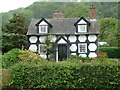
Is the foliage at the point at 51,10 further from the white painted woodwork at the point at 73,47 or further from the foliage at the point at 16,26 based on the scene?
the white painted woodwork at the point at 73,47

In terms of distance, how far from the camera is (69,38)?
21.5m

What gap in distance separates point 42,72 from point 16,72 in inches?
48.4

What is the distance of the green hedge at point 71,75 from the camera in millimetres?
8766

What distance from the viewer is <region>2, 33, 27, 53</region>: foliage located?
23.4 m

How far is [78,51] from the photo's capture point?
2142cm

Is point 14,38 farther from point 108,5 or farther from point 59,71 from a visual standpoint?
point 108,5

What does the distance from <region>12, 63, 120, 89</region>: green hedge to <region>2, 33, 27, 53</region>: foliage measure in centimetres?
1509

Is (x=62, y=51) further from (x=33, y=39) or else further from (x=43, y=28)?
(x=33, y=39)

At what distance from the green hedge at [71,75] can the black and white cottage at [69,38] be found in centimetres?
1202

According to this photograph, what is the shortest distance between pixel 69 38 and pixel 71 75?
42.2 ft

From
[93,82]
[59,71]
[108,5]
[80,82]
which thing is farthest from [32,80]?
[108,5]

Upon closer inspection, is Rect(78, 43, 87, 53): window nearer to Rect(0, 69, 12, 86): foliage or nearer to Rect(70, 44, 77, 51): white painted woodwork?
Rect(70, 44, 77, 51): white painted woodwork

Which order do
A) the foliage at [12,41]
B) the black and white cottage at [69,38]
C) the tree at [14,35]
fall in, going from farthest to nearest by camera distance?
the tree at [14,35] < the foliage at [12,41] < the black and white cottage at [69,38]

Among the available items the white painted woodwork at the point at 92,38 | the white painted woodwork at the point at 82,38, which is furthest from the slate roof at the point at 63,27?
the white painted woodwork at the point at 82,38
